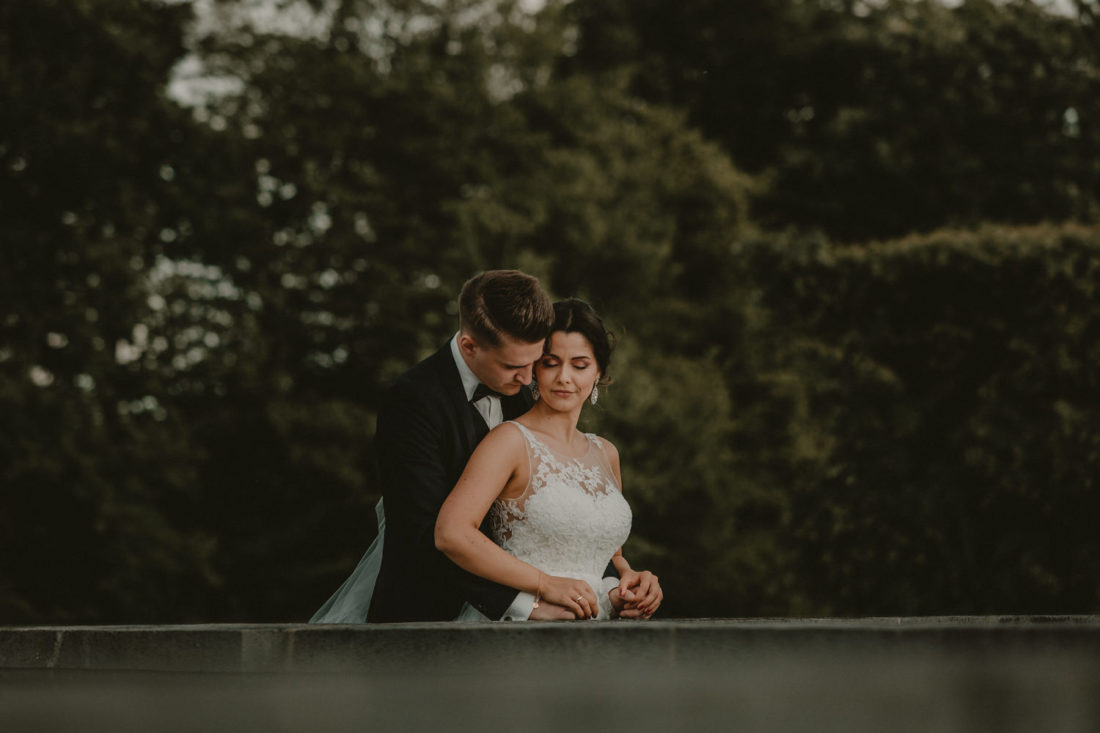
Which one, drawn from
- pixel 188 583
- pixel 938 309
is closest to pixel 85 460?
pixel 188 583

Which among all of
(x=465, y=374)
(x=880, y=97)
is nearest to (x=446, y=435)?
→ (x=465, y=374)

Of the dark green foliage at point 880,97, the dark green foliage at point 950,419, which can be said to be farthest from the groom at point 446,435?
the dark green foliage at point 880,97

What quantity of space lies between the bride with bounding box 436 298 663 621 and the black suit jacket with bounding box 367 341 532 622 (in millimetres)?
91

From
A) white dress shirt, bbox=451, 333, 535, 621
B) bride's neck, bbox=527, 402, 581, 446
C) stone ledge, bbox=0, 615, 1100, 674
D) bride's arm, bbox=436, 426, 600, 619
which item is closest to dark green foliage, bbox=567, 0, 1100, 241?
bride's neck, bbox=527, 402, 581, 446

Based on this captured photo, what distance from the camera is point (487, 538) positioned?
418 cm

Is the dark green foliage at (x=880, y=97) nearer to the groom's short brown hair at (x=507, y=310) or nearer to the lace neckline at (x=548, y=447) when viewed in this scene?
the lace neckline at (x=548, y=447)

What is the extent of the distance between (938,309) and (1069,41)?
374 inches

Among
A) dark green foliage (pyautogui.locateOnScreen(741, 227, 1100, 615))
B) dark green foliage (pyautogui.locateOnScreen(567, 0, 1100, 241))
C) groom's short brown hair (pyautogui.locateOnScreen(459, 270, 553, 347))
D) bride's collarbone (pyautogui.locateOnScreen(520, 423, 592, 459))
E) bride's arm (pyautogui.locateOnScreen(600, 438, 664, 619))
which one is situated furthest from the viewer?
dark green foliage (pyautogui.locateOnScreen(567, 0, 1100, 241))

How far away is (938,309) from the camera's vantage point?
43.7 feet

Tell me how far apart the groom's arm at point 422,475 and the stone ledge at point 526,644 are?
1.00m

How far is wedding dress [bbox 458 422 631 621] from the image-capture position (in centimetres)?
450

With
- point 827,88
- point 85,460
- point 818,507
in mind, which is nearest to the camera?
point 818,507

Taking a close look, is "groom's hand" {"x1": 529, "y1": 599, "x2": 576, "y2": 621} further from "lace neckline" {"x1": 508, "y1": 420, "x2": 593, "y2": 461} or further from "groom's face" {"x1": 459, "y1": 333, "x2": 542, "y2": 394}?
"groom's face" {"x1": 459, "y1": 333, "x2": 542, "y2": 394}

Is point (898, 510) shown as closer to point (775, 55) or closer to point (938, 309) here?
point (938, 309)
